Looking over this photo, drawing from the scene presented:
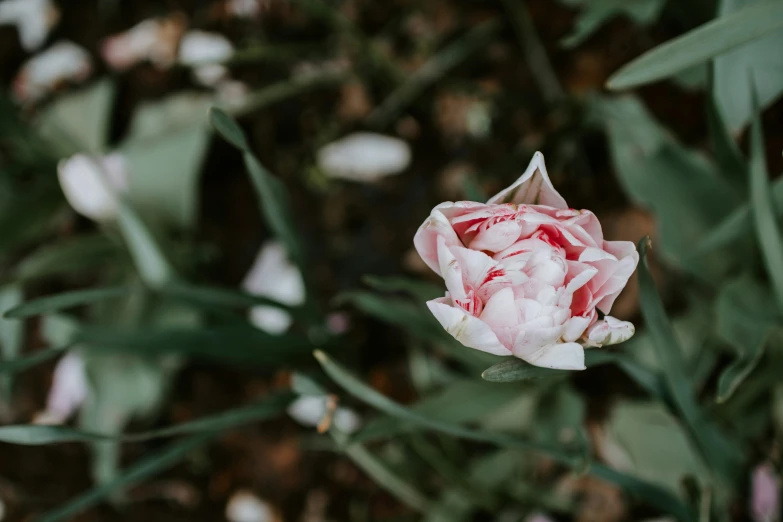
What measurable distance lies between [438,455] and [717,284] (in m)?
0.31

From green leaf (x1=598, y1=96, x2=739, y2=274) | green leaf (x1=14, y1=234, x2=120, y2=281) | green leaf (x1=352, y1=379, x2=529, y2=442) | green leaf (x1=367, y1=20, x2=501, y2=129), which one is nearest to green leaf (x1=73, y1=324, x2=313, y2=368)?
green leaf (x1=352, y1=379, x2=529, y2=442)

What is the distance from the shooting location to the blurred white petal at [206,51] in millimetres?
960

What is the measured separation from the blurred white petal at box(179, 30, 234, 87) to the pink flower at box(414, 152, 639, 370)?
759 mm

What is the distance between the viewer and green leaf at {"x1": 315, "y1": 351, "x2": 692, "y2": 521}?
1.37ft

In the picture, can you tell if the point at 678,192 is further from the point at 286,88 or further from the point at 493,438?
the point at 286,88

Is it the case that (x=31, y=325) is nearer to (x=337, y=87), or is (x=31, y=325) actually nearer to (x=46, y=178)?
(x=46, y=178)

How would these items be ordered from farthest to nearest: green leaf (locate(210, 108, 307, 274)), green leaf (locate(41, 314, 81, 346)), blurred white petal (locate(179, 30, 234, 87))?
blurred white petal (locate(179, 30, 234, 87)) → green leaf (locate(41, 314, 81, 346)) → green leaf (locate(210, 108, 307, 274))

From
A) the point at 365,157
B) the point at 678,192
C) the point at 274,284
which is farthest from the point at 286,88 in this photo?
the point at 678,192

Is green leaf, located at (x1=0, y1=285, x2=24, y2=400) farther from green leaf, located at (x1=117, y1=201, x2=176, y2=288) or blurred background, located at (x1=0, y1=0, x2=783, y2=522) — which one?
green leaf, located at (x1=117, y1=201, x2=176, y2=288)

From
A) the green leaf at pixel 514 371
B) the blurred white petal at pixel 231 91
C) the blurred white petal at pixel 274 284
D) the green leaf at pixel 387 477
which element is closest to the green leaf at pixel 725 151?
the green leaf at pixel 514 371

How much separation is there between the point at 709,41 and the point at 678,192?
253mm

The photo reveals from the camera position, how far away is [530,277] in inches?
11.9

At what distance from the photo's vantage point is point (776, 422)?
0.61 m

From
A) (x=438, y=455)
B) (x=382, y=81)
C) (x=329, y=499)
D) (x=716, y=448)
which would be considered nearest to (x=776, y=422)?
(x=716, y=448)
